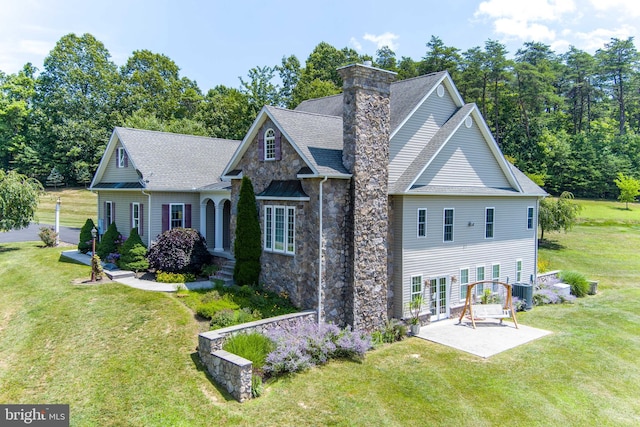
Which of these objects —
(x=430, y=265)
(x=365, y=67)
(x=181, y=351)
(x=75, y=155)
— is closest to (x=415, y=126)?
(x=365, y=67)

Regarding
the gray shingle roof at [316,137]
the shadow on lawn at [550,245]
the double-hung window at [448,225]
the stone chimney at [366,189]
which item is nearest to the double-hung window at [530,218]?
the double-hung window at [448,225]

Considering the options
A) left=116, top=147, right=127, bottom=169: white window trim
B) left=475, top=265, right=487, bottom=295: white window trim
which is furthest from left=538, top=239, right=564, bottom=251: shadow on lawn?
left=116, top=147, right=127, bottom=169: white window trim

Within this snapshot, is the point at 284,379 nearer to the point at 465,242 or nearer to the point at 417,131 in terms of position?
the point at 465,242

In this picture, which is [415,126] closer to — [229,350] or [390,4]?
[390,4]

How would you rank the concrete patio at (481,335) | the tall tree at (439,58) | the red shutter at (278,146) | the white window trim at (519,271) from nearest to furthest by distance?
the concrete patio at (481,335), the red shutter at (278,146), the white window trim at (519,271), the tall tree at (439,58)

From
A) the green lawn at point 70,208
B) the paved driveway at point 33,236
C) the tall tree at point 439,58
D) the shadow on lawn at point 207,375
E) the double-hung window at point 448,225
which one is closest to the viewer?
the shadow on lawn at point 207,375

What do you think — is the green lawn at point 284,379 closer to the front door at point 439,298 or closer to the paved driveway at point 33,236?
the front door at point 439,298

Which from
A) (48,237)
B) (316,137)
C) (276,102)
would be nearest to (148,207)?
(48,237)
